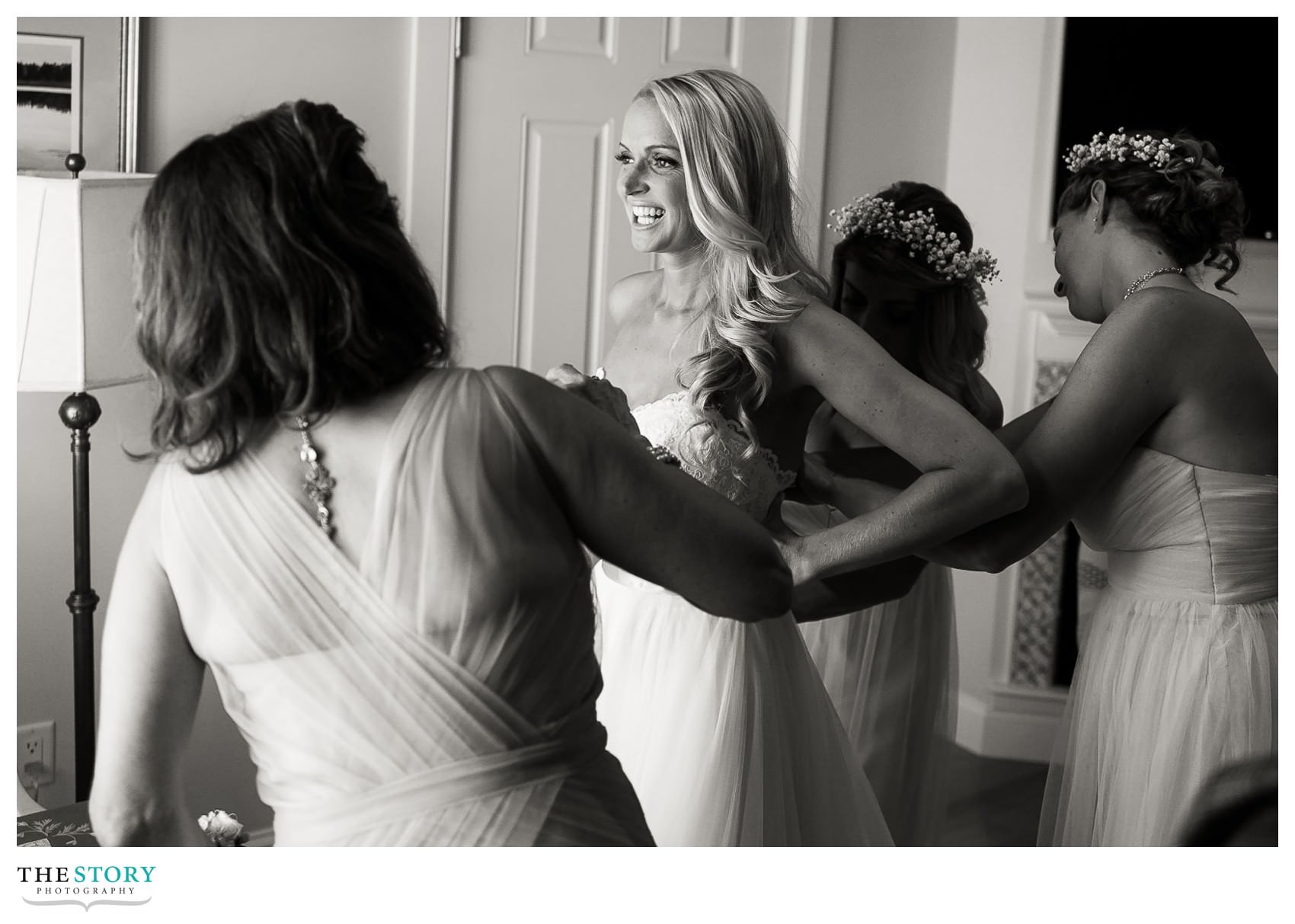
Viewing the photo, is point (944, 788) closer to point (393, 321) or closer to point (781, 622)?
point (781, 622)

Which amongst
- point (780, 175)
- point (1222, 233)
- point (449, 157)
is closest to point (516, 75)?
point (449, 157)

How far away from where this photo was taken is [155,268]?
989 millimetres

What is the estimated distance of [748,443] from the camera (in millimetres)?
1682

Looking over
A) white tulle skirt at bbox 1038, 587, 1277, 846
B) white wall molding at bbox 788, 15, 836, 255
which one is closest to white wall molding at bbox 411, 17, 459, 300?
white wall molding at bbox 788, 15, 836, 255

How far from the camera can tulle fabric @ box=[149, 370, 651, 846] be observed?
1.04 m

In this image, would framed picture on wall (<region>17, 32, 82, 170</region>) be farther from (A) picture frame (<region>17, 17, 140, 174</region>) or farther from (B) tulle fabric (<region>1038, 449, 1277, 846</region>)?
(B) tulle fabric (<region>1038, 449, 1277, 846</region>)

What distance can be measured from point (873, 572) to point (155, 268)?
4.93 feet

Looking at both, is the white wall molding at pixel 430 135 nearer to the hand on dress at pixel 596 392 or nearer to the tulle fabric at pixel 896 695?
the tulle fabric at pixel 896 695

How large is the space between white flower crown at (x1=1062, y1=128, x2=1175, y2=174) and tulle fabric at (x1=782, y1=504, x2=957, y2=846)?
777mm

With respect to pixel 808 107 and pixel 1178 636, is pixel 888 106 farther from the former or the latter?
pixel 1178 636

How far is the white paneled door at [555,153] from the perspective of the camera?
98.3 inches
